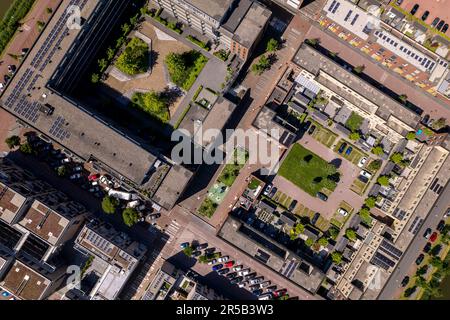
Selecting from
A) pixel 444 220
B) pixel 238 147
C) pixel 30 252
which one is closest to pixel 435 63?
pixel 444 220

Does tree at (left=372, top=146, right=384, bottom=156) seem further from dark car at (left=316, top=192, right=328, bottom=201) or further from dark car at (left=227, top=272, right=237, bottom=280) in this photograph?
dark car at (left=227, top=272, right=237, bottom=280)

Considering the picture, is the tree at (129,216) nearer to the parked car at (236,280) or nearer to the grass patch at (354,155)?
the parked car at (236,280)

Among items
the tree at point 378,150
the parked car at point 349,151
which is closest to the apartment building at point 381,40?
the tree at point 378,150

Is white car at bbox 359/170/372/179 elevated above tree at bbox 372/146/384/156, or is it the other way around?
tree at bbox 372/146/384/156

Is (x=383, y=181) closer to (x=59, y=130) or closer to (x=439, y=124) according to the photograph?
(x=439, y=124)

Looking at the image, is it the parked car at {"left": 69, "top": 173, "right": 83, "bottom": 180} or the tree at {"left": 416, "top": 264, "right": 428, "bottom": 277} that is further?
the tree at {"left": 416, "top": 264, "right": 428, "bottom": 277}

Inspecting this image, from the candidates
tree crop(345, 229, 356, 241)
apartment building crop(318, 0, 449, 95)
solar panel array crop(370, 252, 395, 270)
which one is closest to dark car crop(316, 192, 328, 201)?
tree crop(345, 229, 356, 241)

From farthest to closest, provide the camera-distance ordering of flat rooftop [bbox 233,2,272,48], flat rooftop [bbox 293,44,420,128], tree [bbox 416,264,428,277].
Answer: tree [bbox 416,264,428,277] < flat rooftop [bbox 293,44,420,128] < flat rooftop [bbox 233,2,272,48]

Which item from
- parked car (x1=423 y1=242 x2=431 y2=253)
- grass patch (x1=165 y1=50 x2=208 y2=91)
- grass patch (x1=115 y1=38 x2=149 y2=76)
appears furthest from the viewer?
parked car (x1=423 y1=242 x2=431 y2=253)
